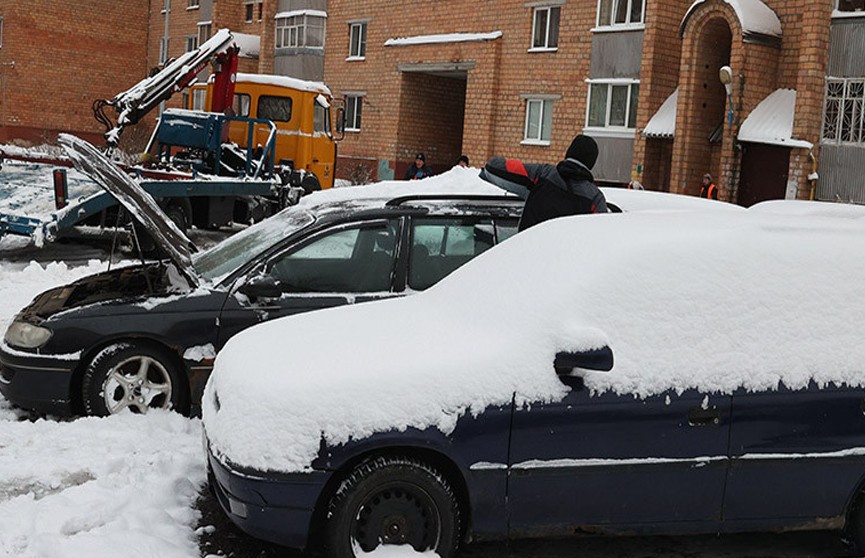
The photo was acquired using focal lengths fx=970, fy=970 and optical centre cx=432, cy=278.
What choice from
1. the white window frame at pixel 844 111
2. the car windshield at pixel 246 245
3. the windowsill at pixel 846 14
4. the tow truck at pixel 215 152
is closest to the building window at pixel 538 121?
the white window frame at pixel 844 111

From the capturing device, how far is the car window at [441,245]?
654 cm

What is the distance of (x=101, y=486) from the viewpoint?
5.22 metres

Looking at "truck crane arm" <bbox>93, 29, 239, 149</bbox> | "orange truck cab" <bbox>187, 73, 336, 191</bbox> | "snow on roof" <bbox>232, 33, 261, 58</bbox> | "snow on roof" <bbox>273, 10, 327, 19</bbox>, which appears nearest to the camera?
"truck crane arm" <bbox>93, 29, 239, 149</bbox>

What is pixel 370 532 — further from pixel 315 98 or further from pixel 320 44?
pixel 320 44

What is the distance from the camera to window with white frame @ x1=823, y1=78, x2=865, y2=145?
2102 cm

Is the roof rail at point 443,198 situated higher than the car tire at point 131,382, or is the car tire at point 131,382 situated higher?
the roof rail at point 443,198

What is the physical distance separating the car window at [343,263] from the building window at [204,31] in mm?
39244

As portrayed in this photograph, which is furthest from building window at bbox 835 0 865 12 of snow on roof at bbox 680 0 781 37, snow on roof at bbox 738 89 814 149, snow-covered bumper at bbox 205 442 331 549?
snow-covered bumper at bbox 205 442 331 549

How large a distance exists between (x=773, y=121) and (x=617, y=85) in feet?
16.6

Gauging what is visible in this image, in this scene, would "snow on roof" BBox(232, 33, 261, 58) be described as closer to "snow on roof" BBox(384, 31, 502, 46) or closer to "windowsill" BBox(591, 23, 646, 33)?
"snow on roof" BBox(384, 31, 502, 46)

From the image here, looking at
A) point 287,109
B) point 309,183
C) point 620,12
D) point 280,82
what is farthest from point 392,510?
point 620,12

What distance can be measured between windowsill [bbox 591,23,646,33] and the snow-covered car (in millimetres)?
21541

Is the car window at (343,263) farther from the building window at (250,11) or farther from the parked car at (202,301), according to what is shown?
the building window at (250,11)

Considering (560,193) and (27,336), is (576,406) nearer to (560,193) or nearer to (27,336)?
(560,193)
